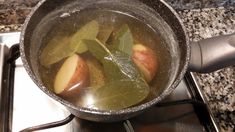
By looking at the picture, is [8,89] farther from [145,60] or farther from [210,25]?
[210,25]

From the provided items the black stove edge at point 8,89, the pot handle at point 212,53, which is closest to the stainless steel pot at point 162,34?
the pot handle at point 212,53

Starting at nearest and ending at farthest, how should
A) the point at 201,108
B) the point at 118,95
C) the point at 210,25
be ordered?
the point at 118,95 → the point at 201,108 → the point at 210,25

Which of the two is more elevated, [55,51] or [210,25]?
[55,51]

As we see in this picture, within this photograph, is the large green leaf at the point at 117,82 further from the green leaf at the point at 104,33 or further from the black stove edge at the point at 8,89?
the black stove edge at the point at 8,89

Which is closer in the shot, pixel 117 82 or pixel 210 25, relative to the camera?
pixel 117 82

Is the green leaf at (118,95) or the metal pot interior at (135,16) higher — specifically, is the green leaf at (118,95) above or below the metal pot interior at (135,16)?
below

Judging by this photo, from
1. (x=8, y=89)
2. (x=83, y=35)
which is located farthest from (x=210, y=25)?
(x=8, y=89)
